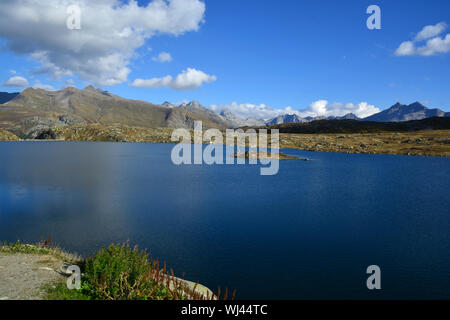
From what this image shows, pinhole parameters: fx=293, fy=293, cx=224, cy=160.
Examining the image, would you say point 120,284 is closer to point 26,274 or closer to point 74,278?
point 74,278

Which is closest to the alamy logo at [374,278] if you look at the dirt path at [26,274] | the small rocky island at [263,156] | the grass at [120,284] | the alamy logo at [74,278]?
the grass at [120,284]

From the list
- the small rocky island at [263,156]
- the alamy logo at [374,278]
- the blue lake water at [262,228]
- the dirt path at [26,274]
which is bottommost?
the alamy logo at [374,278]

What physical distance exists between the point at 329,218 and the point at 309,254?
14.0 metres

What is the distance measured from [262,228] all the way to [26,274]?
77.1 ft

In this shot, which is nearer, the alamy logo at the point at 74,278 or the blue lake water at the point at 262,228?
the alamy logo at the point at 74,278

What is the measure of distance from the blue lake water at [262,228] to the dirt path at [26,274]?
6204 mm

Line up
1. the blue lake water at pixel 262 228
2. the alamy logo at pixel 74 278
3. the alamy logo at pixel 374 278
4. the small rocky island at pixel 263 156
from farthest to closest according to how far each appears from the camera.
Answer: the small rocky island at pixel 263 156 → the blue lake water at pixel 262 228 → the alamy logo at pixel 374 278 → the alamy logo at pixel 74 278

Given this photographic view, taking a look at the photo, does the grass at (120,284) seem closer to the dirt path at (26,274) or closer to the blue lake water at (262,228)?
the dirt path at (26,274)

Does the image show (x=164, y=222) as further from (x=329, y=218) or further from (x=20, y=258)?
(x=329, y=218)

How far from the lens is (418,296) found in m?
20.9

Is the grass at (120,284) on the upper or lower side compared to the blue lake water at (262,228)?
upper

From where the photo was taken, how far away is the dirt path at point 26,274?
15797 millimetres

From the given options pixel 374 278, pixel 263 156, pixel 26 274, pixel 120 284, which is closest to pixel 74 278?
pixel 26 274

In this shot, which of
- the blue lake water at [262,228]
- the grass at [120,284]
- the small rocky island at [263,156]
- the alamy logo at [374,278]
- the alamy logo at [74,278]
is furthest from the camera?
the small rocky island at [263,156]
